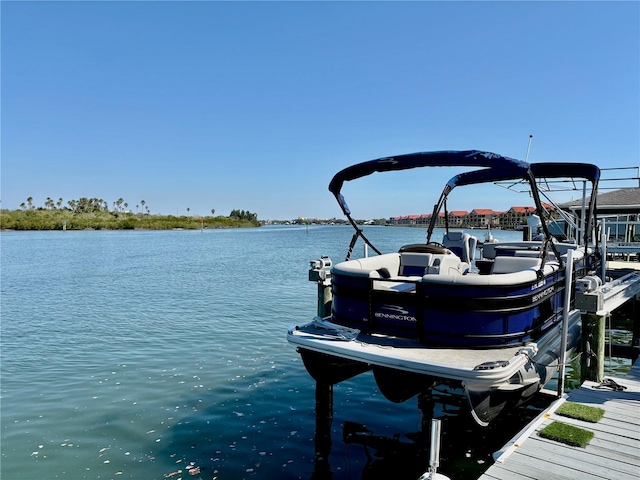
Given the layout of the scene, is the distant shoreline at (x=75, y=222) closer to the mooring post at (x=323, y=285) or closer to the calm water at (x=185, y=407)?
the calm water at (x=185, y=407)

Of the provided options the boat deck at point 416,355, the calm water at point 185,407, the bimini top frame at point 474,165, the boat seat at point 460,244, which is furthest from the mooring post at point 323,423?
the boat seat at point 460,244

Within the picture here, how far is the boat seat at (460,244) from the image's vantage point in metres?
11.1

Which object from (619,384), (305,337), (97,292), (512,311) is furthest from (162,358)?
(97,292)

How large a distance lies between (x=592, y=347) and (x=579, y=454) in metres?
3.17

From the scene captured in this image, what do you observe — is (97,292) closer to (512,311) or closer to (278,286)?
(278,286)

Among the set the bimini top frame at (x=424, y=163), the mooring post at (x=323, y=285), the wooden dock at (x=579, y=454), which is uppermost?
the bimini top frame at (x=424, y=163)

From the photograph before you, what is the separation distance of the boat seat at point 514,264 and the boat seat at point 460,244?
3.62 metres

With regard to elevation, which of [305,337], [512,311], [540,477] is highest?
[512,311]

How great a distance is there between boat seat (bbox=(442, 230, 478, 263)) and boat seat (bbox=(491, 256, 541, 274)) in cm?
362

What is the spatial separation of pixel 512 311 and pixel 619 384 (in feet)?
9.08

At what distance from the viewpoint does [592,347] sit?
23.8ft

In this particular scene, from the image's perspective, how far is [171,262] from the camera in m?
Answer: 36.4

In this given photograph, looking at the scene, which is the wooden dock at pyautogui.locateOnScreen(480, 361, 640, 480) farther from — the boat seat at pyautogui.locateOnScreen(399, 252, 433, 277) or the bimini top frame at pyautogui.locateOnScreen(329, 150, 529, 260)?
the bimini top frame at pyautogui.locateOnScreen(329, 150, 529, 260)

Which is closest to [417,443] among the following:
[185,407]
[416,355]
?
[416,355]
